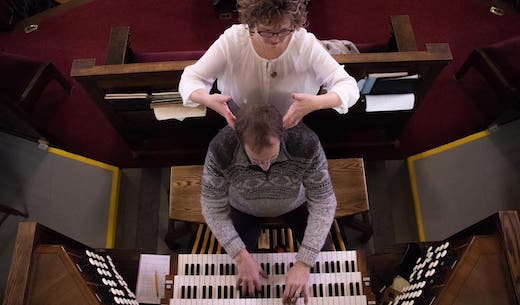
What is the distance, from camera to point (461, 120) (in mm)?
3541

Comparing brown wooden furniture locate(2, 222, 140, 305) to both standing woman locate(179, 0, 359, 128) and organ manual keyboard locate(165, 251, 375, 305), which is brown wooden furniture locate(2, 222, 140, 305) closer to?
organ manual keyboard locate(165, 251, 375, 305)

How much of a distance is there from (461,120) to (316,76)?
2.05 m

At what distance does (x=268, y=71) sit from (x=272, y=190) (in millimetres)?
527

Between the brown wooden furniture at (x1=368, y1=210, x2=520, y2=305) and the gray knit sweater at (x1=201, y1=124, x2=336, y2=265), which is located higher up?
the gray knit sweater at (x1=201, y1=124, x2=336, y2=265)

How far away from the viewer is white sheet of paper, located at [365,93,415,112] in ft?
9.16

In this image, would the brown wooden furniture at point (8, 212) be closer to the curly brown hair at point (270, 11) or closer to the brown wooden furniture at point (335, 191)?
the brown wooden furniture at point (335, 191)

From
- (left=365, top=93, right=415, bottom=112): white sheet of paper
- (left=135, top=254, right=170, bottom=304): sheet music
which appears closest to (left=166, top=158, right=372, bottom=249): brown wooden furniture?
(left=135, top=254, right=170, bottom=304): sheet music

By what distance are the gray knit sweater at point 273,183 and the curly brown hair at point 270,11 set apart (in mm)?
441

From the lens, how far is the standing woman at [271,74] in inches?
68.7

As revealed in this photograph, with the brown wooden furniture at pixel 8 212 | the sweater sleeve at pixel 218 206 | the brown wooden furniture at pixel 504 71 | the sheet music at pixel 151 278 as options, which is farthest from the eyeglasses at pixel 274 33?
the brown wooden furniture at pixel 8 212

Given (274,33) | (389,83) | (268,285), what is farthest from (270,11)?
(389,83)

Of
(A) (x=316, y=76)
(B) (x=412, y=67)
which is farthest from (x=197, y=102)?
(B) (x=412, y=67)

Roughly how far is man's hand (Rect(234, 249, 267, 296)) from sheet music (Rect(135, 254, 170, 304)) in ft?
2.04

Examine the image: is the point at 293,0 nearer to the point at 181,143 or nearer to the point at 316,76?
the point at 316,76
